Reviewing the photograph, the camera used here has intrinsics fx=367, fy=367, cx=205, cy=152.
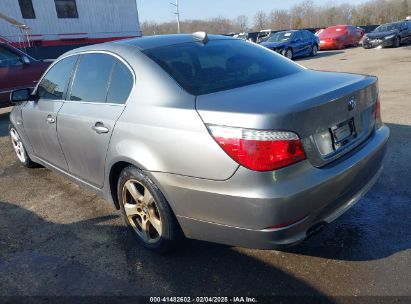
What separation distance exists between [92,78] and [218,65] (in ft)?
3.79

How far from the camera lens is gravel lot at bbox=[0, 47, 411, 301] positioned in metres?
2.51

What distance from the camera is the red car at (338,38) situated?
76.9 ft

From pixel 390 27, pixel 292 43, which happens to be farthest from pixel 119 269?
pixel 390 27

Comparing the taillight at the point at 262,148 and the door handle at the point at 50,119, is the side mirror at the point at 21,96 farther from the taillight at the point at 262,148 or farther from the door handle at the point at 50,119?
the taillight at the point at 262,148

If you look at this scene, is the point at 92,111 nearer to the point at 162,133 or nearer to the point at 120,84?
the point at 120,84

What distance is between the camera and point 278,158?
2.10 meters

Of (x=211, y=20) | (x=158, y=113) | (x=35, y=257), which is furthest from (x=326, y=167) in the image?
(x=211, y=20)

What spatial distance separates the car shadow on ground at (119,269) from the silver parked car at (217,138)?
22 cm

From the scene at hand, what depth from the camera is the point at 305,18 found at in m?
85.8

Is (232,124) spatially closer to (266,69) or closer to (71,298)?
(266,69)

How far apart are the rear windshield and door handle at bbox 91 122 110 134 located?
676mm

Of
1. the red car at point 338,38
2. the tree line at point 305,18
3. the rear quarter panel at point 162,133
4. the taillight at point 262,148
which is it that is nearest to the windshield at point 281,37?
the red car at point 338,38

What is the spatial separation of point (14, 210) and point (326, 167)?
3.31 metres

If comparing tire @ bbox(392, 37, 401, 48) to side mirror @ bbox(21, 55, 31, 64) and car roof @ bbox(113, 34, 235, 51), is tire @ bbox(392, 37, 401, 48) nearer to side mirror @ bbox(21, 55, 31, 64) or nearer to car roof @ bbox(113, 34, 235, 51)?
side mirror @ bbox(21, 55, 31, 64)
